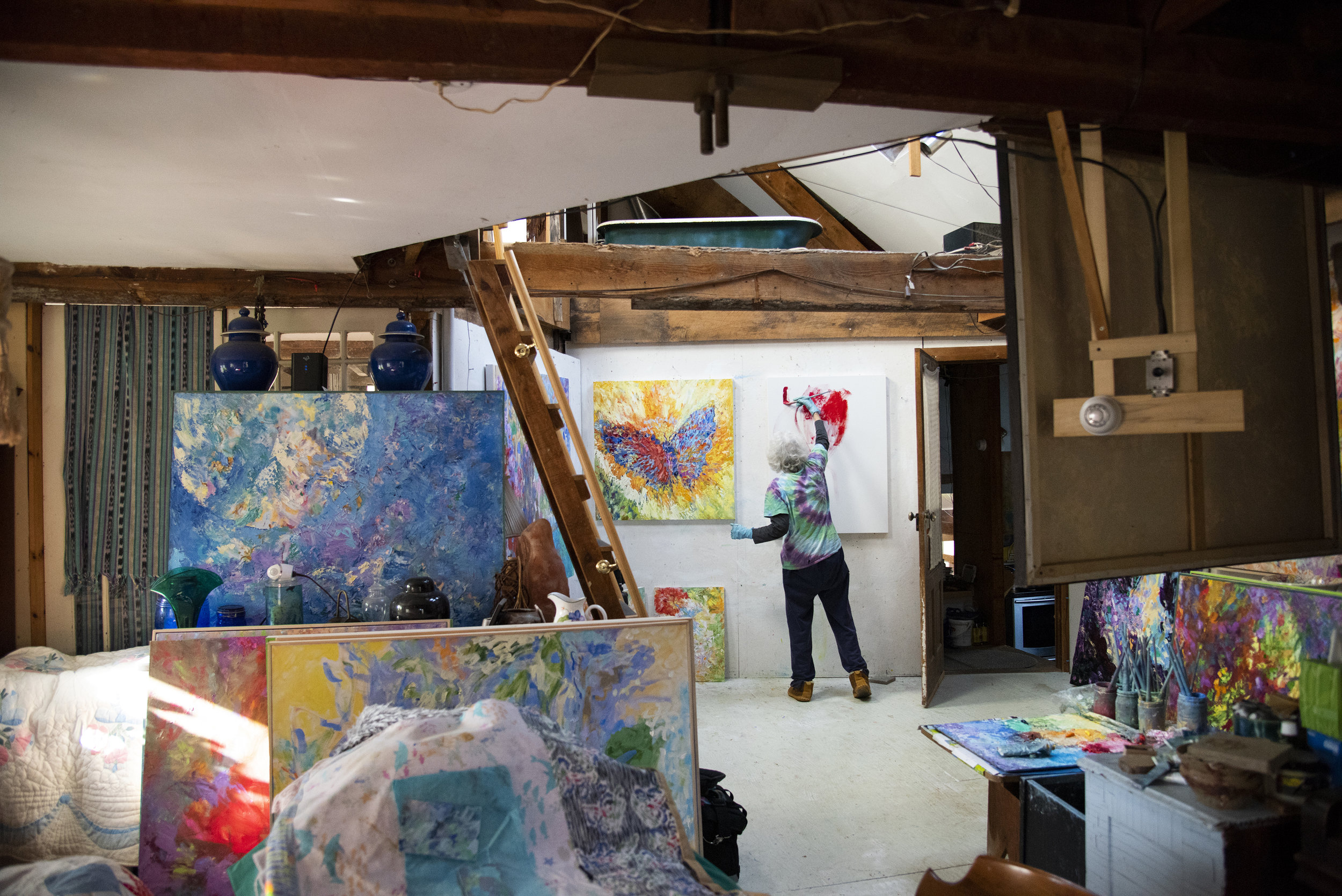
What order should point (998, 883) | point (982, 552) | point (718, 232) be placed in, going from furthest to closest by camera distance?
1. point (982, 552)
2. point (718, 232)
3. point (998, 883)

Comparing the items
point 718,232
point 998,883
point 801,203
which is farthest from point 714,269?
point 998,883

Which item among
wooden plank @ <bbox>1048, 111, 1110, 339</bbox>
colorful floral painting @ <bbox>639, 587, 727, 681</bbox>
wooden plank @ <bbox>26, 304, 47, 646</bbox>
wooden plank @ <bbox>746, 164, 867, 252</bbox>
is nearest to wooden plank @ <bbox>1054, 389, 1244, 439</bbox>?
wooden plank @ <bbox>1048, 111, 1110, 339</bbox>

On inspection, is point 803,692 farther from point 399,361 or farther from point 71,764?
point 71,764

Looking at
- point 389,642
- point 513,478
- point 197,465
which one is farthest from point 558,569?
point 197,465

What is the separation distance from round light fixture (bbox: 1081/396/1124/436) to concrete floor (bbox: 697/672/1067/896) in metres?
1.94

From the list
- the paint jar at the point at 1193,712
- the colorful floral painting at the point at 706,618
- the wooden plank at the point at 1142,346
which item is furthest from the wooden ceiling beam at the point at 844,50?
the colorful floral painting at the point at 706,618

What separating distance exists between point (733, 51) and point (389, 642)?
1.94m

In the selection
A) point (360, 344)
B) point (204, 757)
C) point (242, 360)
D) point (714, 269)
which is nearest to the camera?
point (204, 757)

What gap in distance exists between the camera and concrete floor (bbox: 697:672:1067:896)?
317 centimetres

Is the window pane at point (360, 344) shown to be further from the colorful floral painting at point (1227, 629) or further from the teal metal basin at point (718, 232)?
the colorful floral painting at point (1227, 629)

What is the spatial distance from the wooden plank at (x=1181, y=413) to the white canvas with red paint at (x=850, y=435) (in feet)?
11.8

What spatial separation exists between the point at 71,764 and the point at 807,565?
3.82 meters

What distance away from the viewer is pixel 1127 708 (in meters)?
3.29

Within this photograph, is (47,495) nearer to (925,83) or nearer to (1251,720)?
(925,83)
